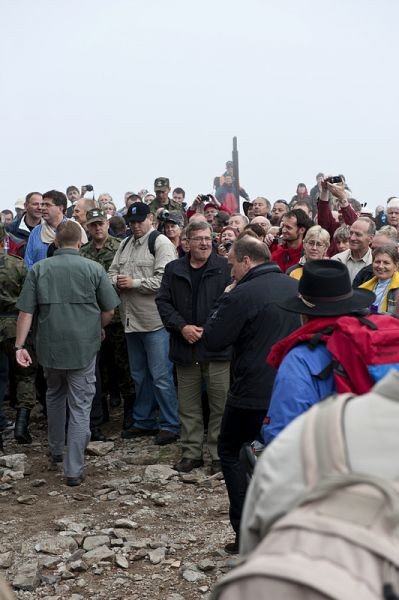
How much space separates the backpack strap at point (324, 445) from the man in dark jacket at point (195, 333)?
17.6 ft

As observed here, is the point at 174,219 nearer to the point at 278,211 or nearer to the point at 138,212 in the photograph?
the point at 138,212

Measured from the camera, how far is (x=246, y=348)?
5484 mm

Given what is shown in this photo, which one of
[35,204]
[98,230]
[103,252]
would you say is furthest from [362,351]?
[35,204]

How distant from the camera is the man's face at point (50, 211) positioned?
890cm

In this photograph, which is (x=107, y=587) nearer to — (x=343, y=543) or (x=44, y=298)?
(x=44, y=298)

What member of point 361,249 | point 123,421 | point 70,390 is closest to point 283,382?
point 70,390

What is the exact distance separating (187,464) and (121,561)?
1.94 metres

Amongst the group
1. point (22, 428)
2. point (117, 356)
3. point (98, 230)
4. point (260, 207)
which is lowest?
point (22, 428)

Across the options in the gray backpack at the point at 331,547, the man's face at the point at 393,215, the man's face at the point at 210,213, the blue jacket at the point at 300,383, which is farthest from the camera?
the man's face at the point at 210,213

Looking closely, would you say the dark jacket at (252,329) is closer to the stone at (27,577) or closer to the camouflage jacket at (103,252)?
the stone at (27,577)

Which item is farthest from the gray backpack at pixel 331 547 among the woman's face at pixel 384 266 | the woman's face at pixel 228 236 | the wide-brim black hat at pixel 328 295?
the woman's face at pixel 228 236

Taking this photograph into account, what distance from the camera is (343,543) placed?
1443 mm

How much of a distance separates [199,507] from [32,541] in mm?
1371

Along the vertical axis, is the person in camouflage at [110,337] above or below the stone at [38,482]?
above
